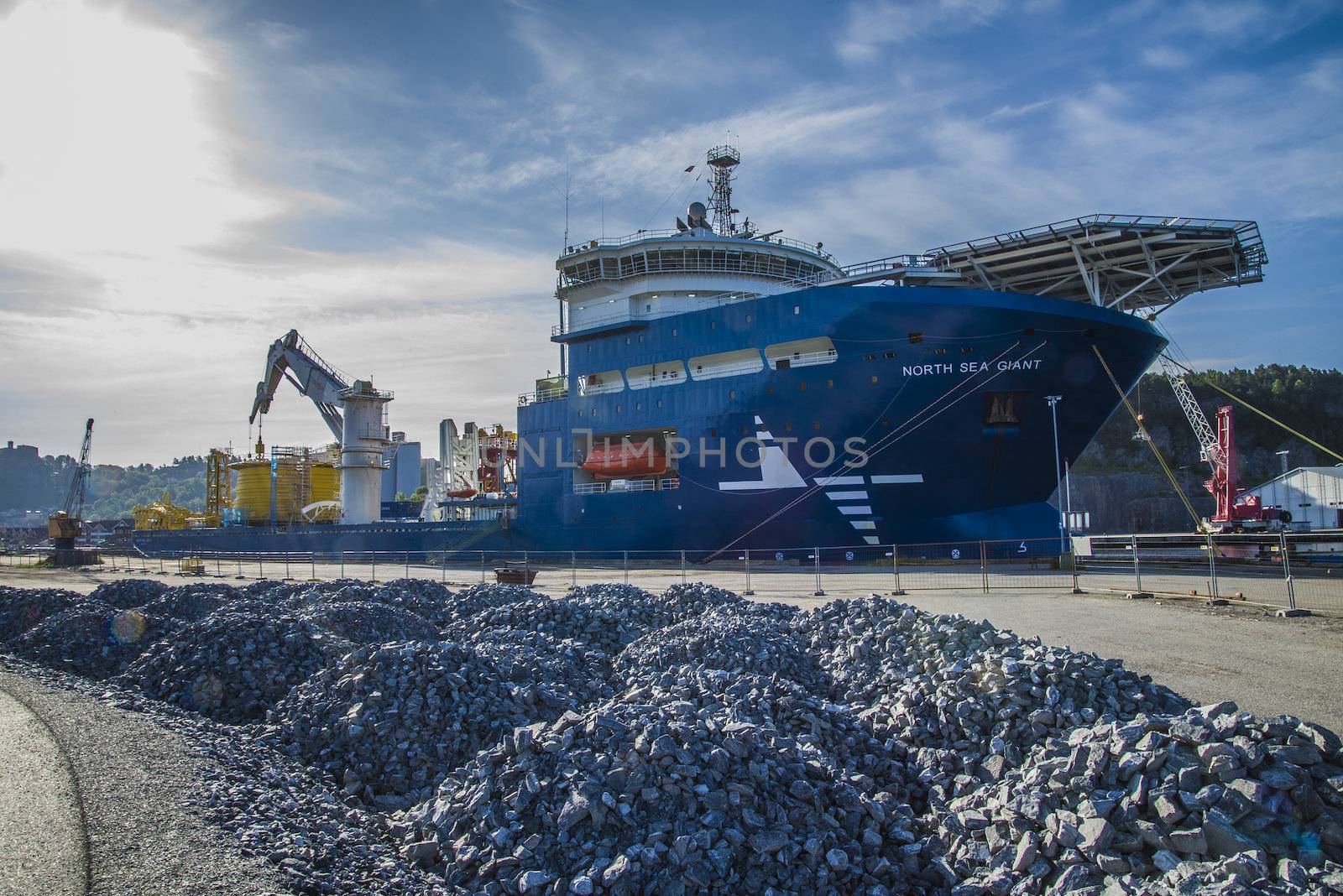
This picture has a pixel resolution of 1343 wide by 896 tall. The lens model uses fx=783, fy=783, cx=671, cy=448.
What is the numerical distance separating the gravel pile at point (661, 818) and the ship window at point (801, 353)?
17.4 m

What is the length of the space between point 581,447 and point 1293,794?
24.9 metres

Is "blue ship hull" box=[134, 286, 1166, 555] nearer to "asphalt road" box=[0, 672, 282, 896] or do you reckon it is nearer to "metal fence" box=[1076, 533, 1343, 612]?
"metal fence" box=[1076, 533, 1343, 612]

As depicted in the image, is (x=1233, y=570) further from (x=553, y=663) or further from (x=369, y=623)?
(x=369, y=623)

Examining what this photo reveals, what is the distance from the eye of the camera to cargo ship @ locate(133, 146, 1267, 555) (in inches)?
790

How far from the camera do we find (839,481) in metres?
21.4

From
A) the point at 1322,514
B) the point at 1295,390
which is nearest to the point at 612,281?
the point at 1322,514

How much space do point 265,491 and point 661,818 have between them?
47.4 metres

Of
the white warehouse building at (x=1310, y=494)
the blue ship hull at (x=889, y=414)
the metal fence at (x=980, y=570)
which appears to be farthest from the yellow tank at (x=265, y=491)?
the white warehouse building at (x=1310, y=494)

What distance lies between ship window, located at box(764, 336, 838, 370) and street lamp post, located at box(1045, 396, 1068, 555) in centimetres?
566

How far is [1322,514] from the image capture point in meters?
33.8

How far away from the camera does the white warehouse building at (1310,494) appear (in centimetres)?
3352

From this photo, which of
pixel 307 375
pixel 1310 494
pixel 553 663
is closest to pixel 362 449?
pixel 307 375

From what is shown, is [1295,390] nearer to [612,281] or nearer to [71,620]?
[612,281]

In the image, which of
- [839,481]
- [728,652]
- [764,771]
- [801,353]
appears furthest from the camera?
[801,353]
